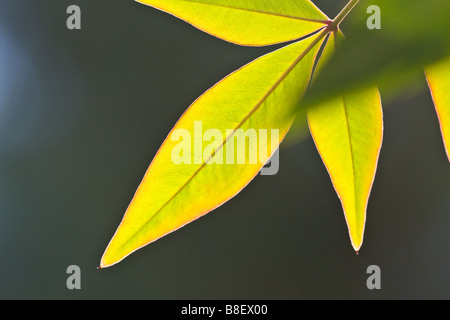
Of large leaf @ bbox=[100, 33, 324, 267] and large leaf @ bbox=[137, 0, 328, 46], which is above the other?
large leaf @ bbox=[137, 0, 328, 46]

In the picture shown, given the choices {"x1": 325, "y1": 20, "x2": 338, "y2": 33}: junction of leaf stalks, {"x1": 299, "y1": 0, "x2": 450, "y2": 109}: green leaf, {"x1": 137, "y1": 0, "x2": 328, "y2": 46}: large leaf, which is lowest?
{"x1": 299, "y1": 0, "x2": 450, "y2": 109}: green leaf

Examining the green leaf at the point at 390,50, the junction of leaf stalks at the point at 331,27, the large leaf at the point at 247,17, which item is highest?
the large leaf at the point at 247,17

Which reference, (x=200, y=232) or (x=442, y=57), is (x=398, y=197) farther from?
(x=442, y=57)

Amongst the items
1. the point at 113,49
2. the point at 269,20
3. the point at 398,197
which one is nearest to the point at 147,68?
the point at 113,49
